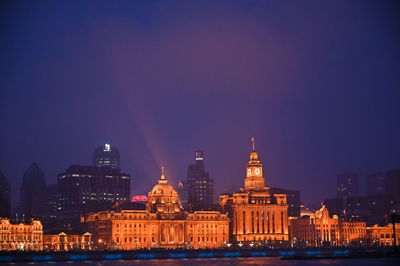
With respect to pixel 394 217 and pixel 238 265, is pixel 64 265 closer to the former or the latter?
pixel 238 265

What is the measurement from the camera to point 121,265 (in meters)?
175

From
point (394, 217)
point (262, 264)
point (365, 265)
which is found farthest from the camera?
point (394, 217)

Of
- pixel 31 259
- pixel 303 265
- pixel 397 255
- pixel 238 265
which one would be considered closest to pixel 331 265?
pixel 303 265

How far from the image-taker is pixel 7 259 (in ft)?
635

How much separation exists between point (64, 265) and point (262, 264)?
42415mm

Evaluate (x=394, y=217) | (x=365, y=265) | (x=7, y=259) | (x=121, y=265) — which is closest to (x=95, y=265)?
(x=121, y=265)

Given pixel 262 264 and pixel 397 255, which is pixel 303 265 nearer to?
pixel 262 264

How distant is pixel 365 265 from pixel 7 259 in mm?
82070

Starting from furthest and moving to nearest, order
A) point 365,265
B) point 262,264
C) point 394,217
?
1. point 394,217
2. point 262,264
3. point 365,265

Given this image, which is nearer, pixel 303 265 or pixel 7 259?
pixel 303 265

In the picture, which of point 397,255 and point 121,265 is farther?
point 397,255

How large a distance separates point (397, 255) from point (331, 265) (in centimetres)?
3272

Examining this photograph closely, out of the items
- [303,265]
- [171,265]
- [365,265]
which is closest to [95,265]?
[171,265]

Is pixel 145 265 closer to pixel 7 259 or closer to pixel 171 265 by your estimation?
pixel 171 265
